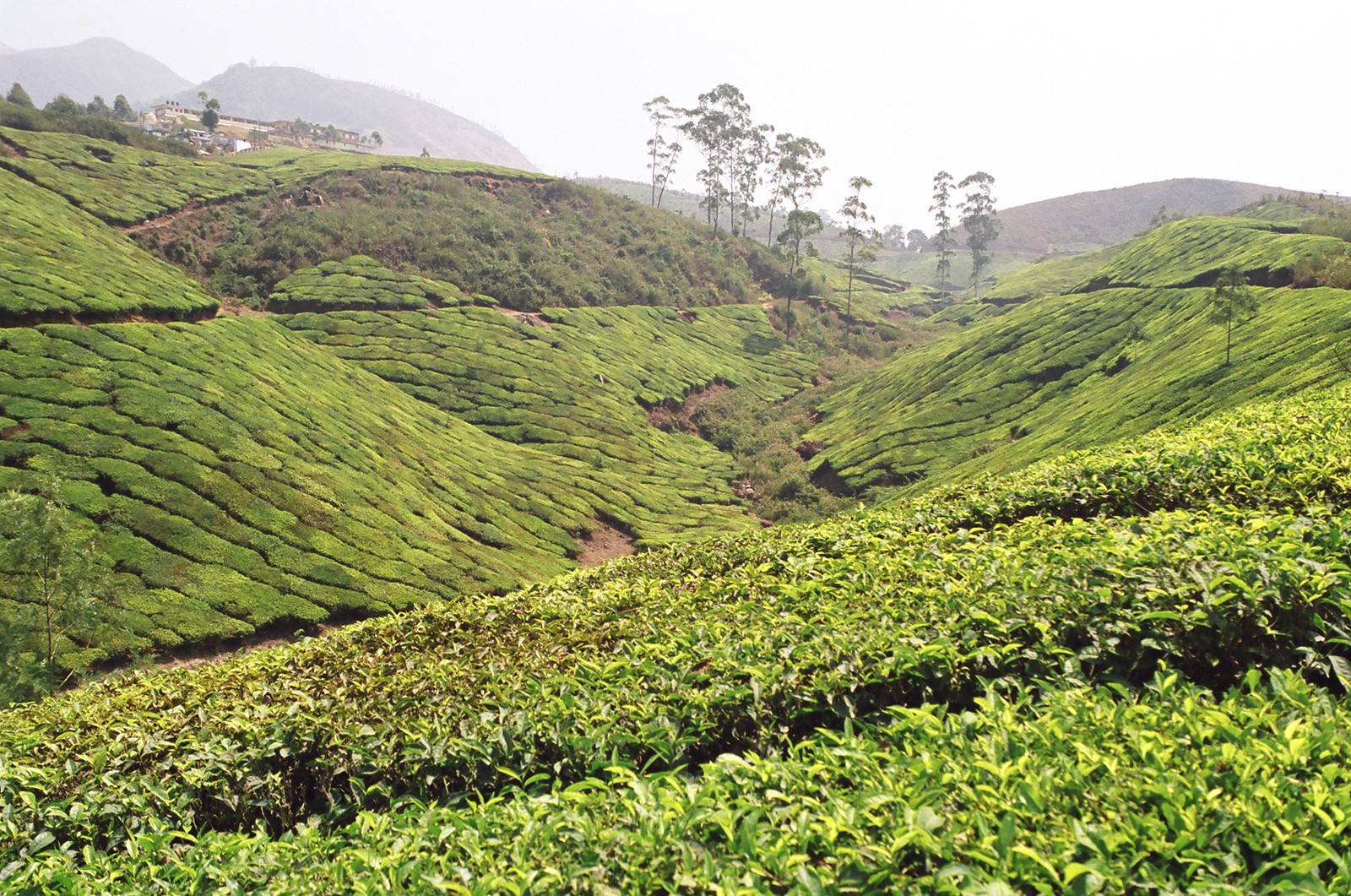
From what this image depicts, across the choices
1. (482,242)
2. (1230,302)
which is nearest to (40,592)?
(1230,302)

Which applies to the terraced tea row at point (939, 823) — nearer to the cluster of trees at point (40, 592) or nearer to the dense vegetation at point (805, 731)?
the dense vegetation at point (805, 731)

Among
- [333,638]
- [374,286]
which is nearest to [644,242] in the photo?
[374,286]

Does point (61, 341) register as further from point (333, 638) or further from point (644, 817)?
point (644, 817)

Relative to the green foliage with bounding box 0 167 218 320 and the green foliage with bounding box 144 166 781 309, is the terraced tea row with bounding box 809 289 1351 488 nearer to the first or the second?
the green foliage with bounding box 144 166 781 309

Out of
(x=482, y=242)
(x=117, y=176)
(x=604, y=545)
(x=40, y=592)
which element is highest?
(x=117, y=176)

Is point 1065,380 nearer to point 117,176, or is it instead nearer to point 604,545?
point 604,545

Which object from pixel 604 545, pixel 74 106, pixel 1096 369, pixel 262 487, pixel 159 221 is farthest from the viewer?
pixel 74 106

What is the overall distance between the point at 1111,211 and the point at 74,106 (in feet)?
719

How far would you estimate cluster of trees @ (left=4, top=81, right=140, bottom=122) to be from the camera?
259ft

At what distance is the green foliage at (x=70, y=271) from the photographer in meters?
30.7

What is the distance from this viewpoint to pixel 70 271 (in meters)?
34.4

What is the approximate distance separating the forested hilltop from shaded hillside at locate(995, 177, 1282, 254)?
488 feet

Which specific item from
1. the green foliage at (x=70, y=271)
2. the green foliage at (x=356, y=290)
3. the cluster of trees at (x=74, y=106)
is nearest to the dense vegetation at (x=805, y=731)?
the green foliage at (x=70, y=271)

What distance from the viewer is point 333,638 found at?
1011cm
